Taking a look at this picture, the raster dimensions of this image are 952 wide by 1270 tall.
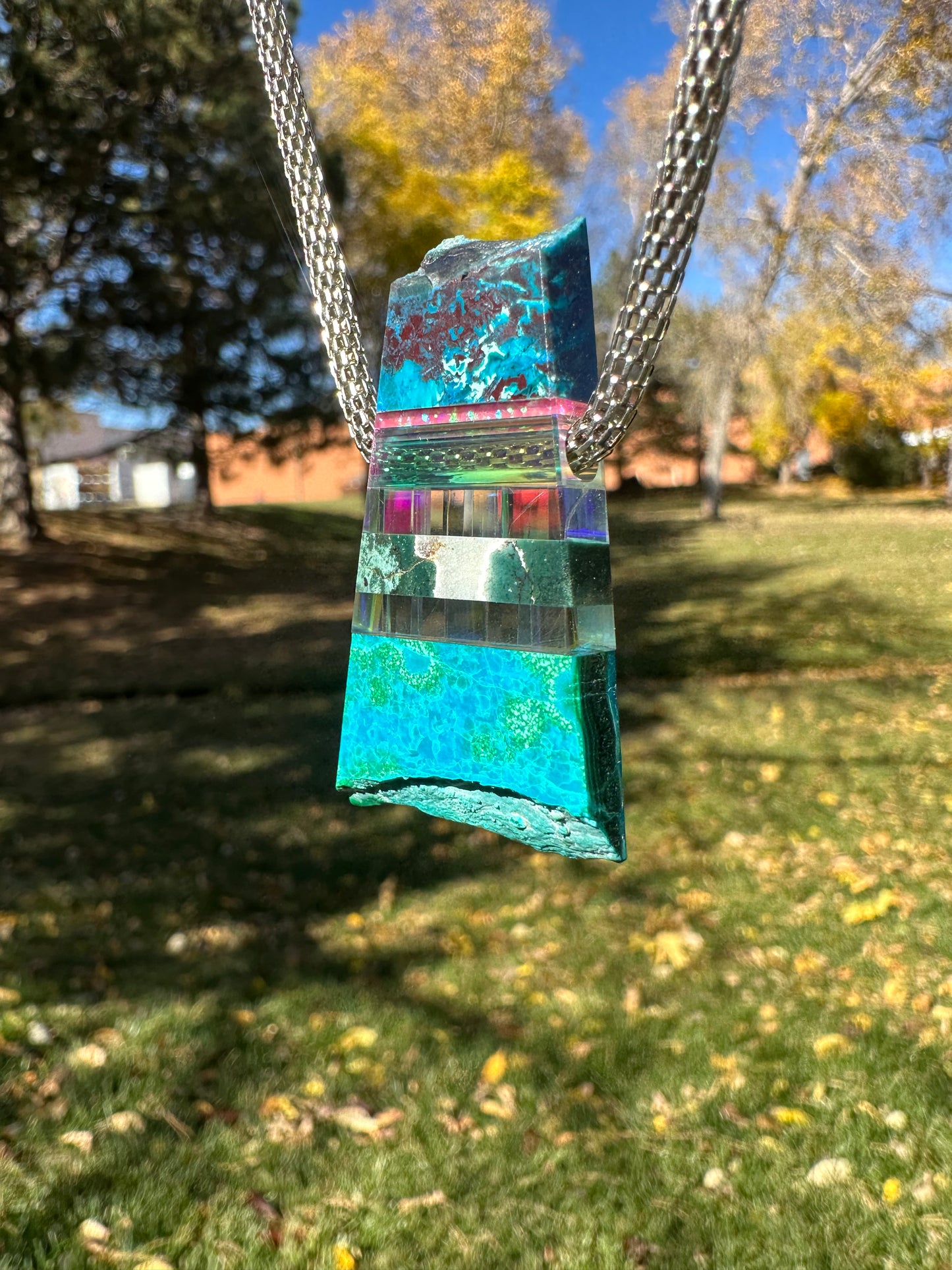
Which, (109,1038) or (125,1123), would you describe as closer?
(125,1123)

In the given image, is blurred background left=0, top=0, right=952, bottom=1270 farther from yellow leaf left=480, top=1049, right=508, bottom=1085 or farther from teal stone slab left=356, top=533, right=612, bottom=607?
teal stone slab left=356, top=533, right=612, bottom=607

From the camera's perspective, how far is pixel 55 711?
25.9 ft

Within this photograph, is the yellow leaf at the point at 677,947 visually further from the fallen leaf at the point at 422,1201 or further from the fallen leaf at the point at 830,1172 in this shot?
the fallen leaf at the point at 422,1201

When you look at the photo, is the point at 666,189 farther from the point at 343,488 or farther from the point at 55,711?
the point at 343,488

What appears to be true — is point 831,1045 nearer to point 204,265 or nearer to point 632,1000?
point 632,1000

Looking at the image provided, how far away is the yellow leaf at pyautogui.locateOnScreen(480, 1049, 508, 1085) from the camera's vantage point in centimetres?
330

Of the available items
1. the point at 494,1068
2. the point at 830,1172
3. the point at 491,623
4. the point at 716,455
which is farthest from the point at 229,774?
the point at 491,623

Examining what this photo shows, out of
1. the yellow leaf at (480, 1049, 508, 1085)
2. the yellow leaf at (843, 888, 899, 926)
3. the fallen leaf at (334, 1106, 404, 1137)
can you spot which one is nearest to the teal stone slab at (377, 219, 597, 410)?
the fallen leaf at (334, 1106, 404, 1137)

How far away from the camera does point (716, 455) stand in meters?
4.21

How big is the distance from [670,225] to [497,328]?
19cm

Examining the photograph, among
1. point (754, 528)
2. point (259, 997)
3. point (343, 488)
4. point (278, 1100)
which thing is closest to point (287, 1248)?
point (278, 1100)

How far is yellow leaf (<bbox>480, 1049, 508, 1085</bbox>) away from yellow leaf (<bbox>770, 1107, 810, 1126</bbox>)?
87 centimetres

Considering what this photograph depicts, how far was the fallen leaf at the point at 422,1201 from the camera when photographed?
272 centimetres

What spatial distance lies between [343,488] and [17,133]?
7668mm
